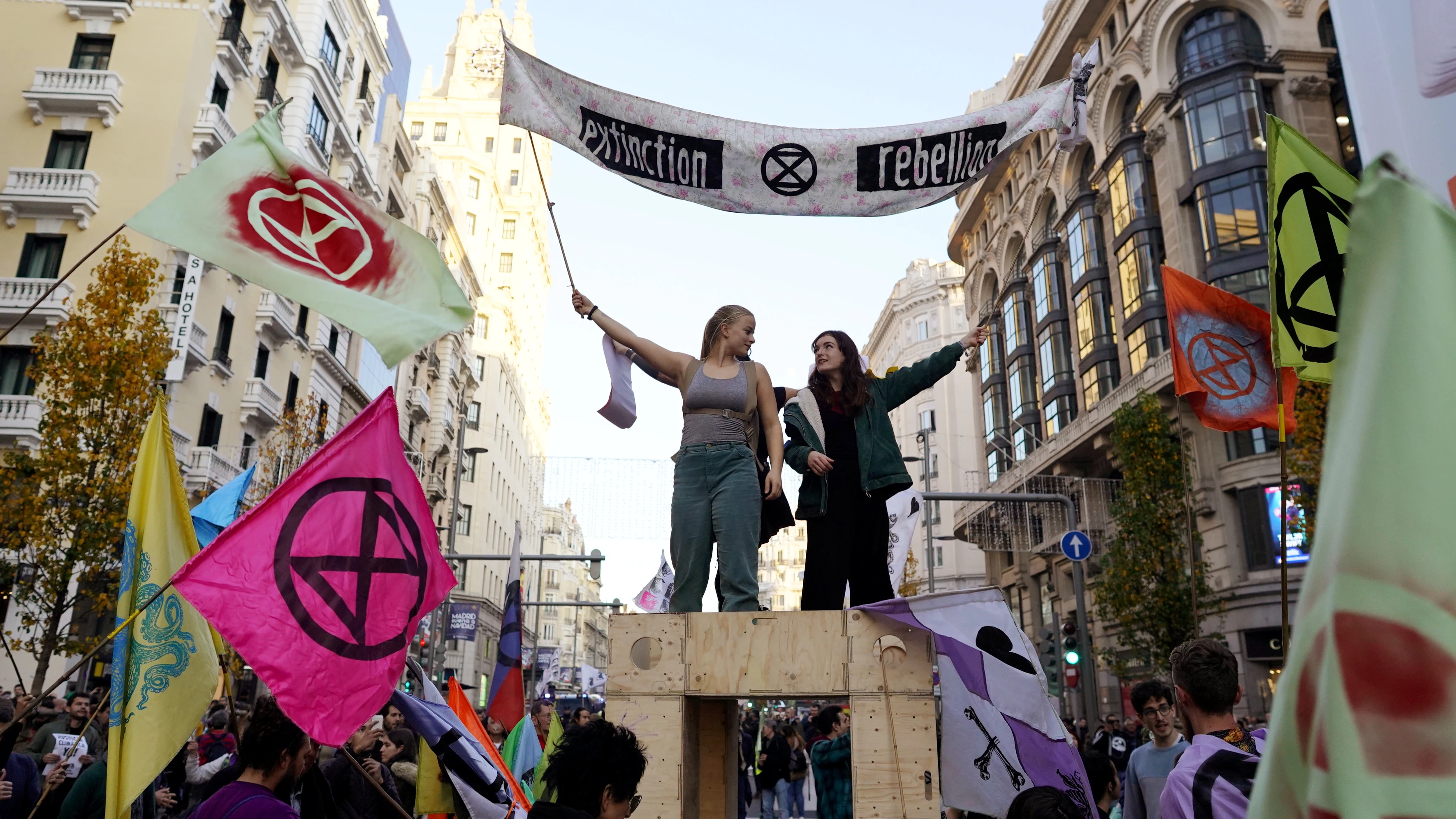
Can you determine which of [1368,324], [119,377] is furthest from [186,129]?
[1368,324]

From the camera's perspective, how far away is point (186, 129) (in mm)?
27844

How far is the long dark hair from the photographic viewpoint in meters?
5.62

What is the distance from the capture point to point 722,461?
16.7 ft

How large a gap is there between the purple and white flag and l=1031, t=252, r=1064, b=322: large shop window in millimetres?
39424

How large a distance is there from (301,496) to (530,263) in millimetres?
78267

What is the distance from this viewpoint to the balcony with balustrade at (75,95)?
→ 26.7m

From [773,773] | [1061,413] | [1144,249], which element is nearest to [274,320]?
[773,773]

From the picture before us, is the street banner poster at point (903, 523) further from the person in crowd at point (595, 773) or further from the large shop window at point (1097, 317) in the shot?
the large shop window at point (1097, 317)

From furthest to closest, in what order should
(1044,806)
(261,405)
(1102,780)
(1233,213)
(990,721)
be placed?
1. (261,405)
2. (1233,213)
3. (1102,780)
4. (990,721)
5. (1044,806)

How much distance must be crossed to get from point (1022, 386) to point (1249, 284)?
54.5ft

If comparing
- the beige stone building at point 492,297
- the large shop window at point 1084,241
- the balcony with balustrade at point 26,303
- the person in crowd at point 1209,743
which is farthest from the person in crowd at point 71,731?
the beige stone building at point 492,297

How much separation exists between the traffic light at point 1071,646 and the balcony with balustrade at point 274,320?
23.5 meters

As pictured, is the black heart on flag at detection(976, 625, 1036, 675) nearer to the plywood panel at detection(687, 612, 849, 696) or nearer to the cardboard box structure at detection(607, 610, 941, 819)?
the cardboard box structure at detection(607, 610, 941, 819)

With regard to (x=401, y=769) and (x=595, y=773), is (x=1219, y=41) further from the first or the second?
(x=595, y=773)
